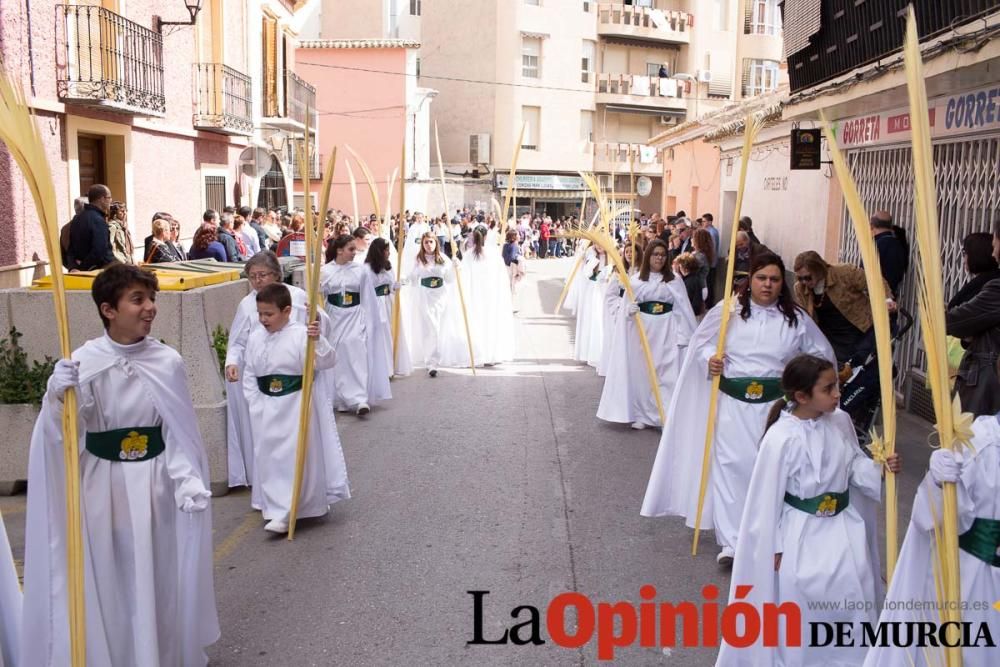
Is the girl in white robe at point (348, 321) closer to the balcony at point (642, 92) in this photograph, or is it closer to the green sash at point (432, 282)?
the green sash at point (432, 282)

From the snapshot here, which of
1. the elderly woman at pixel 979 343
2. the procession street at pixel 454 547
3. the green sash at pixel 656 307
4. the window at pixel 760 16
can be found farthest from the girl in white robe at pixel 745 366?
the window at pixel 760 16

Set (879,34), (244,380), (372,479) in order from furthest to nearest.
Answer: (879,34) < (372,479) < (244,380)

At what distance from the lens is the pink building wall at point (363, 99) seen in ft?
130

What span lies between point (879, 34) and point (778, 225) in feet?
22.7

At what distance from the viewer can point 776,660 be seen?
169 inches

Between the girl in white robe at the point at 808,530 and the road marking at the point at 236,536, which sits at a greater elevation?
the girl in white robe at the point at 808,530

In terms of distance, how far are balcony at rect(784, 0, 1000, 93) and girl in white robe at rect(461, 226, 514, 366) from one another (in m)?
4.59

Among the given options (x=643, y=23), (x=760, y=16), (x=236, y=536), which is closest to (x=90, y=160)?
(x=236, y=536)

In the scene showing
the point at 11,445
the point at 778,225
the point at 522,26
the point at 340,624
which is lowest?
the point at 340,624

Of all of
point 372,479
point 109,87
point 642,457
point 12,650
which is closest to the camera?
point 12,650

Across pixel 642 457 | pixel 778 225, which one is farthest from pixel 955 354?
pixel 778 225

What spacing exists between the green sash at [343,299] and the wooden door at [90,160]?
206 inches

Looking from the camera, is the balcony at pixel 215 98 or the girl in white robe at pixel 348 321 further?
the balcony at pixel 215 98

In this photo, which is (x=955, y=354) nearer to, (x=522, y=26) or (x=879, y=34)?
(x=879, y=34)
